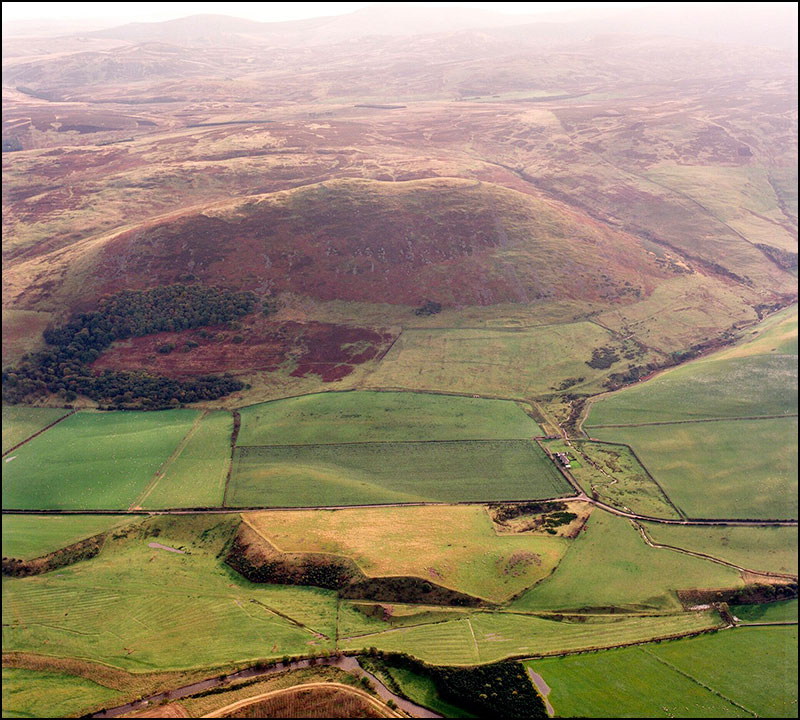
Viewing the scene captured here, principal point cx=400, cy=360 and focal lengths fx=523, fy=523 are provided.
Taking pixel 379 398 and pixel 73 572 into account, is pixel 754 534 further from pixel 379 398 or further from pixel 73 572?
pixel 73 572

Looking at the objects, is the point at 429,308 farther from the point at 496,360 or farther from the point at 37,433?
the point at 37,433

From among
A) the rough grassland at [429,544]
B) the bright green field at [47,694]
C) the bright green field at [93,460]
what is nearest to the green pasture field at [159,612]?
the bright green field at [47,694]

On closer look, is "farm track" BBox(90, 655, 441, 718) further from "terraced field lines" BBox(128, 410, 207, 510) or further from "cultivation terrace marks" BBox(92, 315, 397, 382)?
"cultivation terrace marks" BBox(92, 315, 397, 382)

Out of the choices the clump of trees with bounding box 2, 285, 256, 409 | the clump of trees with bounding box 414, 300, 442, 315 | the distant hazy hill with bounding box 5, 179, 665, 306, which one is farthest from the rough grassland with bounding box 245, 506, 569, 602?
the distant hazy hill with bounding box 5, 179, 665, 306

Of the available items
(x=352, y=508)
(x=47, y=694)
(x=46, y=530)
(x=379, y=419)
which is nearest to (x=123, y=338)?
(x=46, y=530)

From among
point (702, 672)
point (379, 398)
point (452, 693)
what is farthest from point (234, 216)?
point (702, 672)
